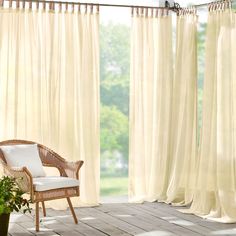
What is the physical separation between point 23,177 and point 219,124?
A: 6.42 feet

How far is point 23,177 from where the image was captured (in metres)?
5.50

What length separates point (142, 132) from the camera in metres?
6.97

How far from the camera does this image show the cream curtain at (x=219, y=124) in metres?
5.88

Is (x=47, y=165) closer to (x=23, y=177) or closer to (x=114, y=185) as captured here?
(x=23, y=177)

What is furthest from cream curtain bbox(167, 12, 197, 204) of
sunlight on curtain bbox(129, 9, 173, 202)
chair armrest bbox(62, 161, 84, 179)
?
chair armrest bbox(62, 161, 84, 179)

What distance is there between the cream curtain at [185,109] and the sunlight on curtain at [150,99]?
0.16m

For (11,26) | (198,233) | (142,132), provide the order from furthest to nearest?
(142,132) < (11,26) < (198,233)

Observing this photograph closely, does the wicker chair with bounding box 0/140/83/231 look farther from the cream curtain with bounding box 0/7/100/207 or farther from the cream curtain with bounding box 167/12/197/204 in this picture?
the cream curtain with bounding box 167/12/197/204

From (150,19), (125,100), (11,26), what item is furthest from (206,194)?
(125,100)

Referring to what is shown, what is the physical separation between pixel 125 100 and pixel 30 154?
23.1 feet

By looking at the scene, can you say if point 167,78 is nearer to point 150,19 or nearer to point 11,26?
point 150,19

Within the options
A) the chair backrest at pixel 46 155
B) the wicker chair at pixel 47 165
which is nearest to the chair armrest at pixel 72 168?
the wicker chair at pixel 47 165

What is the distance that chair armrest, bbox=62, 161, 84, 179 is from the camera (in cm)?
584

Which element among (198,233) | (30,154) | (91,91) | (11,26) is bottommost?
(198,233)
